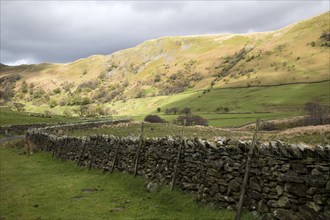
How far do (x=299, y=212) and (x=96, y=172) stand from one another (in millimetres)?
16837

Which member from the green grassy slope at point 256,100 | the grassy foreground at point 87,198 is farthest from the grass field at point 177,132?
the green grassy slope at point 256,100

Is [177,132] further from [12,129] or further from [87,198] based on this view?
[12,129]

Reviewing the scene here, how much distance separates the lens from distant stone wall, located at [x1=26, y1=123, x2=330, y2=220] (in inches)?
417

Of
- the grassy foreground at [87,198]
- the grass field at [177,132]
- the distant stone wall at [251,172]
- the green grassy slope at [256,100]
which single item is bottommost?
the green grassy slope at [256,100]

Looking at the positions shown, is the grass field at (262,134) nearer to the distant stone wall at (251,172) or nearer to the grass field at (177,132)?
the grass field at (177,132)

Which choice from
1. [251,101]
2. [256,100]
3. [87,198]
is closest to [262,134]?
[87,198]

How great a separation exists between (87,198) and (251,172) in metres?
9.64

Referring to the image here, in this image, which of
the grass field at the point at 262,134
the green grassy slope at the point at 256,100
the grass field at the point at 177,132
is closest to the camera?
the grass field at the point at 262,134

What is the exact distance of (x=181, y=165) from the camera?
1744cm

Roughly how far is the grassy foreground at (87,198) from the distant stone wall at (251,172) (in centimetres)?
71

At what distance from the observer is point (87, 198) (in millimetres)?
18516

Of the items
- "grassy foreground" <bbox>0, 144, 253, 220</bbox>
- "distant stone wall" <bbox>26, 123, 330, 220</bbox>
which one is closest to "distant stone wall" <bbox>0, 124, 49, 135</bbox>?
"grassy foreground" <bbox>0, 144, 253, 220</bbox>

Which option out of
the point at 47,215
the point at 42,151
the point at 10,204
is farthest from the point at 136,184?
the point at 42,151

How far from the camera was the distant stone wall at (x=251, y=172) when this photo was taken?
34.8 feet
